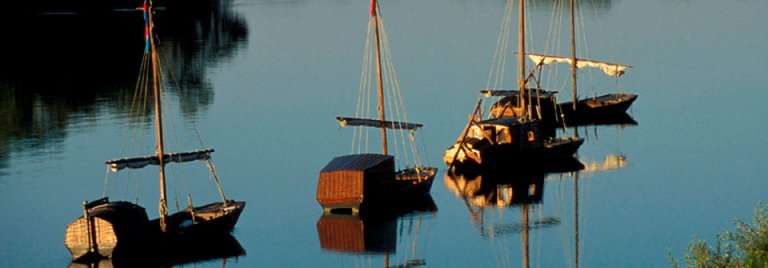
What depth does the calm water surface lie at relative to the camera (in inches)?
2576

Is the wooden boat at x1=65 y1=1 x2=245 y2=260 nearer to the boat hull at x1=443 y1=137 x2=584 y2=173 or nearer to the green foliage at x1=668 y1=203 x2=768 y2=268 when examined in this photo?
the boat hull at x1=443 y1=137 x2=584 y2=173

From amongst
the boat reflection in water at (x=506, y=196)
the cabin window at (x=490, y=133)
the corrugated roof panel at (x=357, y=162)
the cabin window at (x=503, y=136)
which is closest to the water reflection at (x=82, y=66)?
the corrugated roof panel at (x=357, y=162)

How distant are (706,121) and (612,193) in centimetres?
2854

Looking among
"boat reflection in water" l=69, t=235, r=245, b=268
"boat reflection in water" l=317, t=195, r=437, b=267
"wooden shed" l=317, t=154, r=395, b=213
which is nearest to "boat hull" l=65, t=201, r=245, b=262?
"boat reflection in water" l=69, t=235, r=245, b=268

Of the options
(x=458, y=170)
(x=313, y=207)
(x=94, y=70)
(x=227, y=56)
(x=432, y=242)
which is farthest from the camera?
(x=227, y=56)

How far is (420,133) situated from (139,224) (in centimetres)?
3565

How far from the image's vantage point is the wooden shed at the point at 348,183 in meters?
67.2

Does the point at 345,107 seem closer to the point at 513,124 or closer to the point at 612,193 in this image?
the point at 513,124

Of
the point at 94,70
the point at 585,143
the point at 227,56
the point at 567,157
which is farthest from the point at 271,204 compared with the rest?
the point at 227,56

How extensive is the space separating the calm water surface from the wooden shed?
1.19 m

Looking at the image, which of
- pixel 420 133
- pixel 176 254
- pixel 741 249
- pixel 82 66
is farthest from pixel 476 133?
pixel 82 66

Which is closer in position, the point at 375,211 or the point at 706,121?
the point at 375,211

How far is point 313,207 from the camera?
235 ft

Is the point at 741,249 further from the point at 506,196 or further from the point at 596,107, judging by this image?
the point at 596,107
